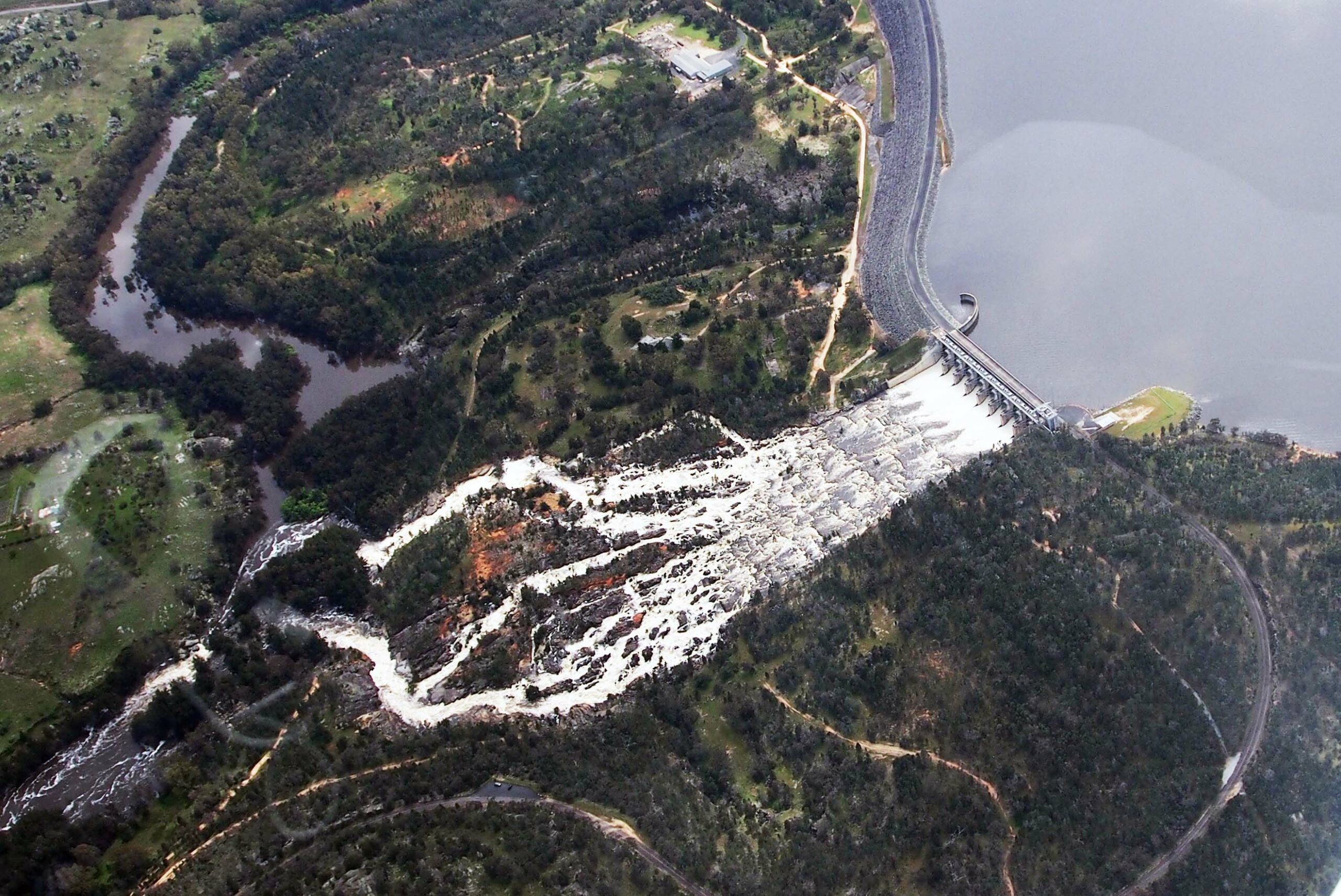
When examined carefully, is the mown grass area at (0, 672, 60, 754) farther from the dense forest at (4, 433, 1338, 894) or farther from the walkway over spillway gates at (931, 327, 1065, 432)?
the walkway over spillway gates at (931, 327, 1065, 432)

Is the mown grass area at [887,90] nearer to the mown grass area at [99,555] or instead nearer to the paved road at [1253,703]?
the paved road at [1253,703]

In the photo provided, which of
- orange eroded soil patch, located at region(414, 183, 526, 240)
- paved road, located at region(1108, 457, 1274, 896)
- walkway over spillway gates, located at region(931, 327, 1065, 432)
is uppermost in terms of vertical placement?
orange eroded soil patch, located at region(414, 183, 526, 240)

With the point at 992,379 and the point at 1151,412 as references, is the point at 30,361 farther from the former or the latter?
the point at 1151,412

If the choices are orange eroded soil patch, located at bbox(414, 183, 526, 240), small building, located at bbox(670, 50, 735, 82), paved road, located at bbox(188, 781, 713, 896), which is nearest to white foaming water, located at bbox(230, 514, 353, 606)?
paved road, located at bbox(188, 781, 713, 896)

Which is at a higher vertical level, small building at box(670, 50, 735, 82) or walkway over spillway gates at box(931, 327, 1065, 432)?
small building at box(670, 50, 735, 82)

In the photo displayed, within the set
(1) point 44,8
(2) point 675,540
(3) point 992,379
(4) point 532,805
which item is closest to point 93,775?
(4) point 532,805

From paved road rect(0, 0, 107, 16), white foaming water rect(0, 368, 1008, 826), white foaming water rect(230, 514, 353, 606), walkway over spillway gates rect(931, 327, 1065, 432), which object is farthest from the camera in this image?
paved road rect(0, 0, 107, 16)

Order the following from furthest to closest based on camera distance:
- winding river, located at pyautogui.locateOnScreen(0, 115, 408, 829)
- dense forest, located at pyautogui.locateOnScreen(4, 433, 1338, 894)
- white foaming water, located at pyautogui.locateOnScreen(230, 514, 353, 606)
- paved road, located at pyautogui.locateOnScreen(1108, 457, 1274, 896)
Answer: white foaming water, located at pyautogui.locateOnScreen(230, 514, 353, 606) < winding river, located at pyautogui.locateOnScreen(0, 115, 408, 829) < dense forest, located at pyautogui.locateOnScreen(4, 433, 1338, 894) < paved road, located at pyautogui.locateOnScreen(1108, 457, 1274, 896)
